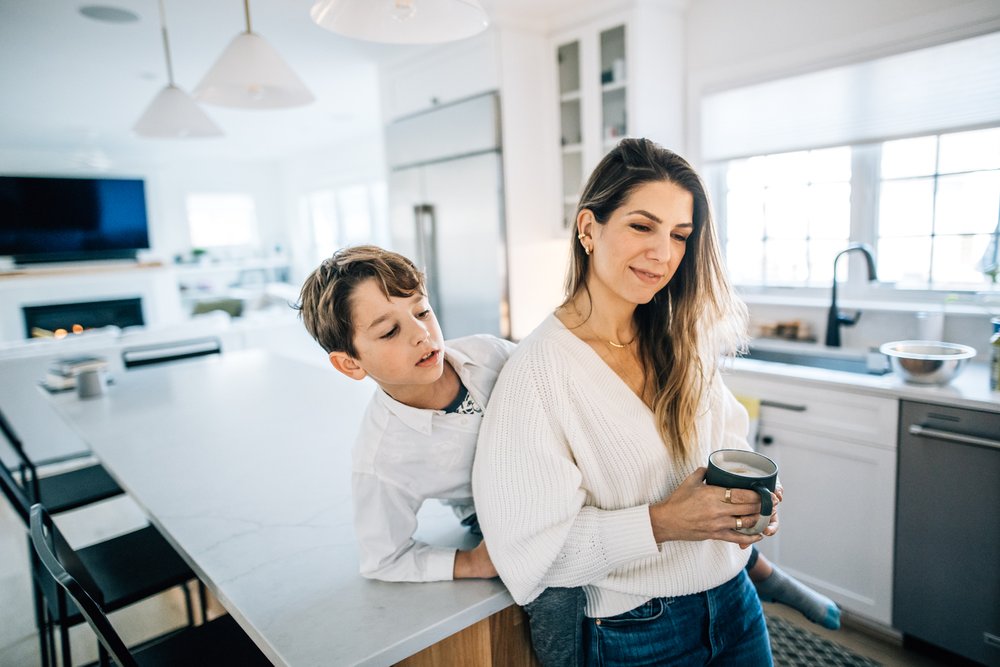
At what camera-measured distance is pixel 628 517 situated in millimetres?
929

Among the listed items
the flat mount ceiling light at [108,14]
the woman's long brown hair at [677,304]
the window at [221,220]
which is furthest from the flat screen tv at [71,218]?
the woman's long brown hair at [677,304]

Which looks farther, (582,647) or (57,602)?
(57,602)

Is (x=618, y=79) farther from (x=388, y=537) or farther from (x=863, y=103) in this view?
(x=388, y=537)

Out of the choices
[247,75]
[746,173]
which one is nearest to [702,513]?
[247,75]

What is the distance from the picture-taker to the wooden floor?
1.95 meters

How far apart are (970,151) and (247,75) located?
2.71 metres

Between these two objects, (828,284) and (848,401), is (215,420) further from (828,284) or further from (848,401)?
(828,284)

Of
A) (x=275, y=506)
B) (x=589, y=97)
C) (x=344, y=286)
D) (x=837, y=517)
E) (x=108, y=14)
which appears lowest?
(x=837, y=517)

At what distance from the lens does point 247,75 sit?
1944mm

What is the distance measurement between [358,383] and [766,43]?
2374 mm

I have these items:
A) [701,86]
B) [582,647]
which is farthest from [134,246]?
[582,647]

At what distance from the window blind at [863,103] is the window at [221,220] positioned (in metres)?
8.38

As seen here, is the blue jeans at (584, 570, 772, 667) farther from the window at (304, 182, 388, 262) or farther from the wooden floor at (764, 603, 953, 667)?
the window at (304, 182, 388, 262)

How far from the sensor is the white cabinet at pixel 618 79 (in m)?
2.87
